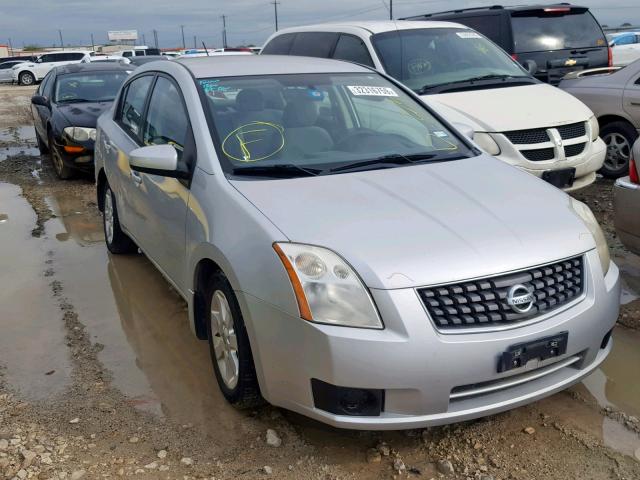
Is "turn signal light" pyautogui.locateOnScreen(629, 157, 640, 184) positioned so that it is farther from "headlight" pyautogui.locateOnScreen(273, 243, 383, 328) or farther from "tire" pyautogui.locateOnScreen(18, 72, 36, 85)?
"tire" pyautogui.locateOnScreen(18, 72, 36, 85)

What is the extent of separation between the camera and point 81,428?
126 inches

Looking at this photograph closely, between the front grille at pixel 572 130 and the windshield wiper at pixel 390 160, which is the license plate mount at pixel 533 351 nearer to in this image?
the windshield wiper at pixel 390 160

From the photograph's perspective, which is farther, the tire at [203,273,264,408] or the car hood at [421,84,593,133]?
the car hood at [421,84,593,133]

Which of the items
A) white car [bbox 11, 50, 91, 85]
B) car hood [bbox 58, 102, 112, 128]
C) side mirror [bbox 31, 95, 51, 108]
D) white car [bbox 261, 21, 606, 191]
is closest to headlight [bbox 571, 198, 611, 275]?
white car [bbox 261, 21, 606, 191]

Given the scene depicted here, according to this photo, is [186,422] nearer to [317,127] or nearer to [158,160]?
[158,160]

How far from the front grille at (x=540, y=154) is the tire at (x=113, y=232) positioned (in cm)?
357

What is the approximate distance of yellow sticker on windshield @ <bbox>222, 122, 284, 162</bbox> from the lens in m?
3.52

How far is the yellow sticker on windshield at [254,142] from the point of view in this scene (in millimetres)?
3518

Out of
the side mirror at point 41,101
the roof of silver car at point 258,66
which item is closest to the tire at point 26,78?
the side mirror at point 41,101

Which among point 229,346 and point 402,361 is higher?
point 402,361

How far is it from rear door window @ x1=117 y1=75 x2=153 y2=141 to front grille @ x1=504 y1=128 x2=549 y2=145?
124 inches

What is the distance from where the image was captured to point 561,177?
19.9 ft

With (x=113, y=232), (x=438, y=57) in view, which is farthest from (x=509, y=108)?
(x=113, y=232)

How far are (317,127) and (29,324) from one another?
2.33 meters
